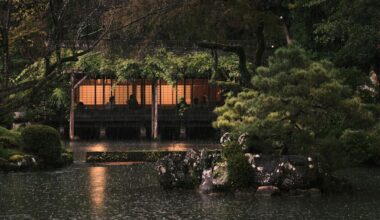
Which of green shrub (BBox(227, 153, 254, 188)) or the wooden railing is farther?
the wooden railing

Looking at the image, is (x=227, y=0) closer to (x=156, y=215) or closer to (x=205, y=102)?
(x=156, y=215)

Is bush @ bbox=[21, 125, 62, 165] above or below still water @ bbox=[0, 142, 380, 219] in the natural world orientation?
above

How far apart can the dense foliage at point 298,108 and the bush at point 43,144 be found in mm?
10570

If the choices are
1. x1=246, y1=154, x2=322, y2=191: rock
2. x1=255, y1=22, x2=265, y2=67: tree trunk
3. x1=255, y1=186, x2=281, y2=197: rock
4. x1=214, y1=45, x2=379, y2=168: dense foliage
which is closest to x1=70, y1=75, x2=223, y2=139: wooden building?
x1=255, y1=22, x2=265, y2=67: tree trunk

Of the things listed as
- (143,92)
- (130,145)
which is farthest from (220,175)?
(143,92)

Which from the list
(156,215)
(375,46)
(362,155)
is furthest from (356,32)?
(156,215)

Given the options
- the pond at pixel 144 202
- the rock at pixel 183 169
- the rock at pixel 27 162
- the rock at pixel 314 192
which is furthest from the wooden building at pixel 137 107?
the rock at pixel 314 192

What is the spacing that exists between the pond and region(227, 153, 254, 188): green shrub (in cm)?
69

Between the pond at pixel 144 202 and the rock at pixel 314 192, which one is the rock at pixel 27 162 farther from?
the rock at pixel 314 192

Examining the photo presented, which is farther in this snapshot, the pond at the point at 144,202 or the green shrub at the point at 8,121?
the green shrub at the point at 8,121

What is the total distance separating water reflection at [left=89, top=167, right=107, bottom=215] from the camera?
24.1 metres

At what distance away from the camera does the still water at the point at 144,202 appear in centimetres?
2255

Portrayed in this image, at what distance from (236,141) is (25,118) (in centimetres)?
2906

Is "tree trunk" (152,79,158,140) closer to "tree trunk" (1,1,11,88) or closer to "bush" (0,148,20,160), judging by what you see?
"bush" (0,148,20,160)
